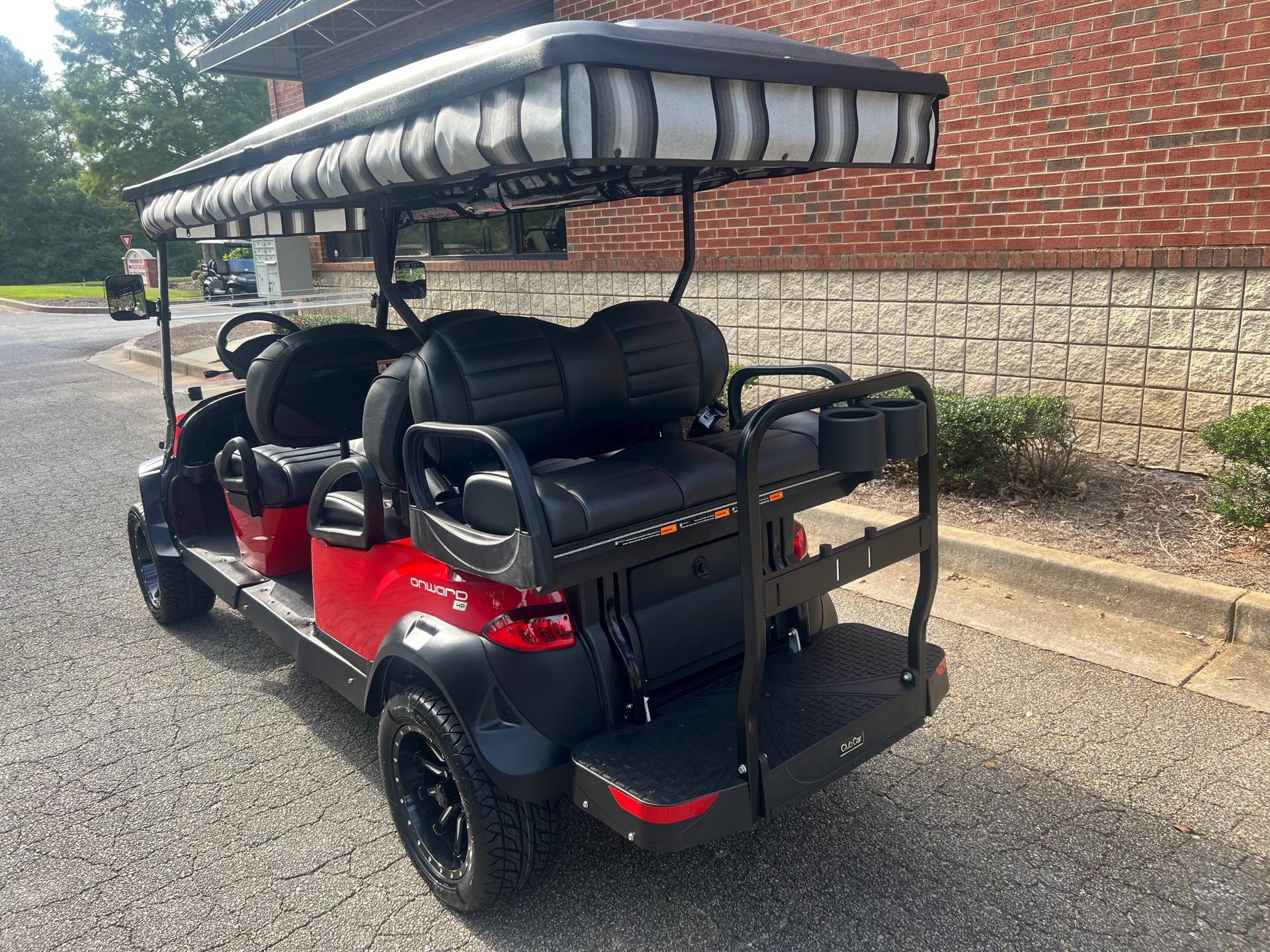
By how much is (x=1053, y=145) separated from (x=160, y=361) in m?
11.2

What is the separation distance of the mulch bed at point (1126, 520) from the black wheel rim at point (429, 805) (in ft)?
11.3

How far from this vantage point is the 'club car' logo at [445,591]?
107 inches

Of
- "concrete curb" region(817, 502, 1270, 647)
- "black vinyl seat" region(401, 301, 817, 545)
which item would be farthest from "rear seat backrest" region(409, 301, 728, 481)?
"concrete curb" region(817, 502, 1270, 647)

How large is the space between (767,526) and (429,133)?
5.04 ft

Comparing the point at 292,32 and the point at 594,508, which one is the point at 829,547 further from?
the point at 292,32

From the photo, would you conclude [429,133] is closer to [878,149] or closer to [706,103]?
[706,103]

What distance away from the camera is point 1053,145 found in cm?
632

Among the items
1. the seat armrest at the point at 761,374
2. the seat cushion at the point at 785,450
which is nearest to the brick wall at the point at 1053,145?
the seat armrest at the point at 761,374

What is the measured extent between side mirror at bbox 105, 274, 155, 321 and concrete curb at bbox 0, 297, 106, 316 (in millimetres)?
24546

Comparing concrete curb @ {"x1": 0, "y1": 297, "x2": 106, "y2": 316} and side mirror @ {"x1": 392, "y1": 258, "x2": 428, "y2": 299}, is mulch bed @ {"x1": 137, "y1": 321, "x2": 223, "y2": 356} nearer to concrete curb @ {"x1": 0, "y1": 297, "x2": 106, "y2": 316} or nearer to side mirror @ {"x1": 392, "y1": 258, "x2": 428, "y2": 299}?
side mirror @ {"x1": 392, "y1": 258, "x2": 428, "y2": 299}

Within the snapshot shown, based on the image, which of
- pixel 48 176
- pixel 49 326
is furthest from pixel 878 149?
pixel 48 176

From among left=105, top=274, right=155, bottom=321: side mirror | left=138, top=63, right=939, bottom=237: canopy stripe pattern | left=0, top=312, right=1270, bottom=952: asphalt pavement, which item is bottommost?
left=0, top=312, right=1270, bottom=952: asphalt pavement

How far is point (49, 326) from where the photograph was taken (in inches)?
883

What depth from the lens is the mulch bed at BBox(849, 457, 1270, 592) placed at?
452 cm
